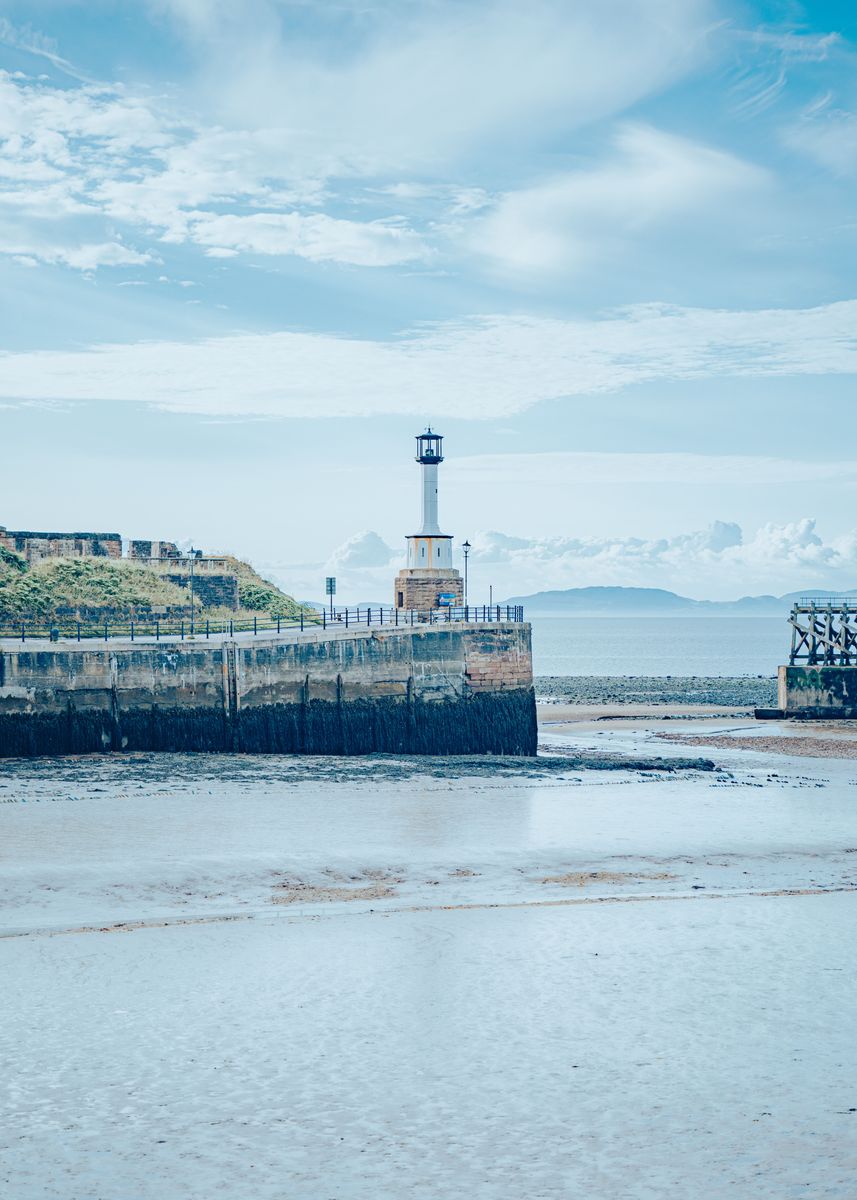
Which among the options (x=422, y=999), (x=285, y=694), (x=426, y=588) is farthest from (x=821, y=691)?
(x=422, y=999)

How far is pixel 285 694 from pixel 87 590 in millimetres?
17746

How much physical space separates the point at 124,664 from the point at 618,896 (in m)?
17.9

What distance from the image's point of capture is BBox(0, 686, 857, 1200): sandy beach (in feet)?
31.3

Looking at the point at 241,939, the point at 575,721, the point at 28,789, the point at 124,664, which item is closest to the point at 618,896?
the point at 241,939

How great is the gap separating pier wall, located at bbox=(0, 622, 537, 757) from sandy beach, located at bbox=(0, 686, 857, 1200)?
234 inches

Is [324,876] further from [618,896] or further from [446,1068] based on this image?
[446,1068]

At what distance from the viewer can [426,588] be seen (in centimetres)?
4916

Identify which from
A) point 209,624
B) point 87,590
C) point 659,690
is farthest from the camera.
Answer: point 659,690

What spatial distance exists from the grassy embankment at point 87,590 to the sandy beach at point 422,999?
21.6 m

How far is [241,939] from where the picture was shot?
15430 mm

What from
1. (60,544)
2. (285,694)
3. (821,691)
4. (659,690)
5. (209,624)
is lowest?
(659,690)

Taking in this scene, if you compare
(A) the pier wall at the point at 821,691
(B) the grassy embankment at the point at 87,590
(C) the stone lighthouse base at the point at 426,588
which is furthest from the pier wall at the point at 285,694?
(A) the pier wall at the point at 821,691

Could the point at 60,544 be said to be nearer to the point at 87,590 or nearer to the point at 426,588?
the point at 87,590

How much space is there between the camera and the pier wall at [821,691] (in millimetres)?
47625
